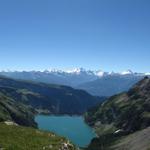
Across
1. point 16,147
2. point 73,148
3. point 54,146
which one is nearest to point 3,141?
point 16,147

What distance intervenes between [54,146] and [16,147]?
3379 mm

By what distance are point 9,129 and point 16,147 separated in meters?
7.83

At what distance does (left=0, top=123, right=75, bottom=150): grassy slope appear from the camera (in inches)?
1212

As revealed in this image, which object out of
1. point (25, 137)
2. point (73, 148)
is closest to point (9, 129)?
point (25, 137)

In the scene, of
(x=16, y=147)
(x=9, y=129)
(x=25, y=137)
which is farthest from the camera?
(x=9, y=129)

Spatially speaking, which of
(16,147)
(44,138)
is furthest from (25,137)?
(16,147)

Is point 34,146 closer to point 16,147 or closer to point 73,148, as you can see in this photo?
point 16,147

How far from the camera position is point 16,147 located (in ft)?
99.4

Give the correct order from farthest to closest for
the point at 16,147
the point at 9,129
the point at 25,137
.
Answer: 1. the point at 9,129
2. the point at 25,137
3. the point at 16,147

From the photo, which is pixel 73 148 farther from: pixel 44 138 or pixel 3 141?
pixel 3 141

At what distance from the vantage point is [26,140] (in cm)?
3300

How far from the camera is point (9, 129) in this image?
37.9 metres

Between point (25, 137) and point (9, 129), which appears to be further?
point (9, 129)

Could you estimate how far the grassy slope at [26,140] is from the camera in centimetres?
3078
